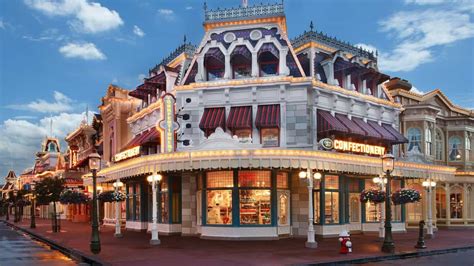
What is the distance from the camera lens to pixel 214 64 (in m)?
30.2

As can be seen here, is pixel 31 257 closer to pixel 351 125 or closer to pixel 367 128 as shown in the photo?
pixel 351 125

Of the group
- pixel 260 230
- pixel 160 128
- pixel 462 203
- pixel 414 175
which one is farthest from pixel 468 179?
pixel 160 128

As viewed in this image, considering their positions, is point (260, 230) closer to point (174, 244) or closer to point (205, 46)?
point (174, 244)

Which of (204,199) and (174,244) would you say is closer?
(174,244)

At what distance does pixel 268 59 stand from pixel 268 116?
12.0 feet

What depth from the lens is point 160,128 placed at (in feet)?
94.4

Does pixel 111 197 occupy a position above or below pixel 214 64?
below

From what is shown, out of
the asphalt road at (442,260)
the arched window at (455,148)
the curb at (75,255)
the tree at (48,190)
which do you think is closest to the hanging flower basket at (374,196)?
the asphalt road at (442,260)

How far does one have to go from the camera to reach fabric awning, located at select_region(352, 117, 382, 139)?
3133 centimetres

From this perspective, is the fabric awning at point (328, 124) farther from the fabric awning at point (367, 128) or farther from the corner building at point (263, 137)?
the fabric awning at point (367, 128)

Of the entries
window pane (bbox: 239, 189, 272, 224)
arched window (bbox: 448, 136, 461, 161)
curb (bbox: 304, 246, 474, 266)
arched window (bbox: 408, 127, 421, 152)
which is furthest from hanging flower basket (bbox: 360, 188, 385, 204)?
arched window (bbox: 448, 136, 461, 161)

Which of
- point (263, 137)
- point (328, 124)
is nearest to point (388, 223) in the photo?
point (328, 124)

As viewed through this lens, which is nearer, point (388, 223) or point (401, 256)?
point (401, 256)

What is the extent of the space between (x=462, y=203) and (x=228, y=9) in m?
22.8
